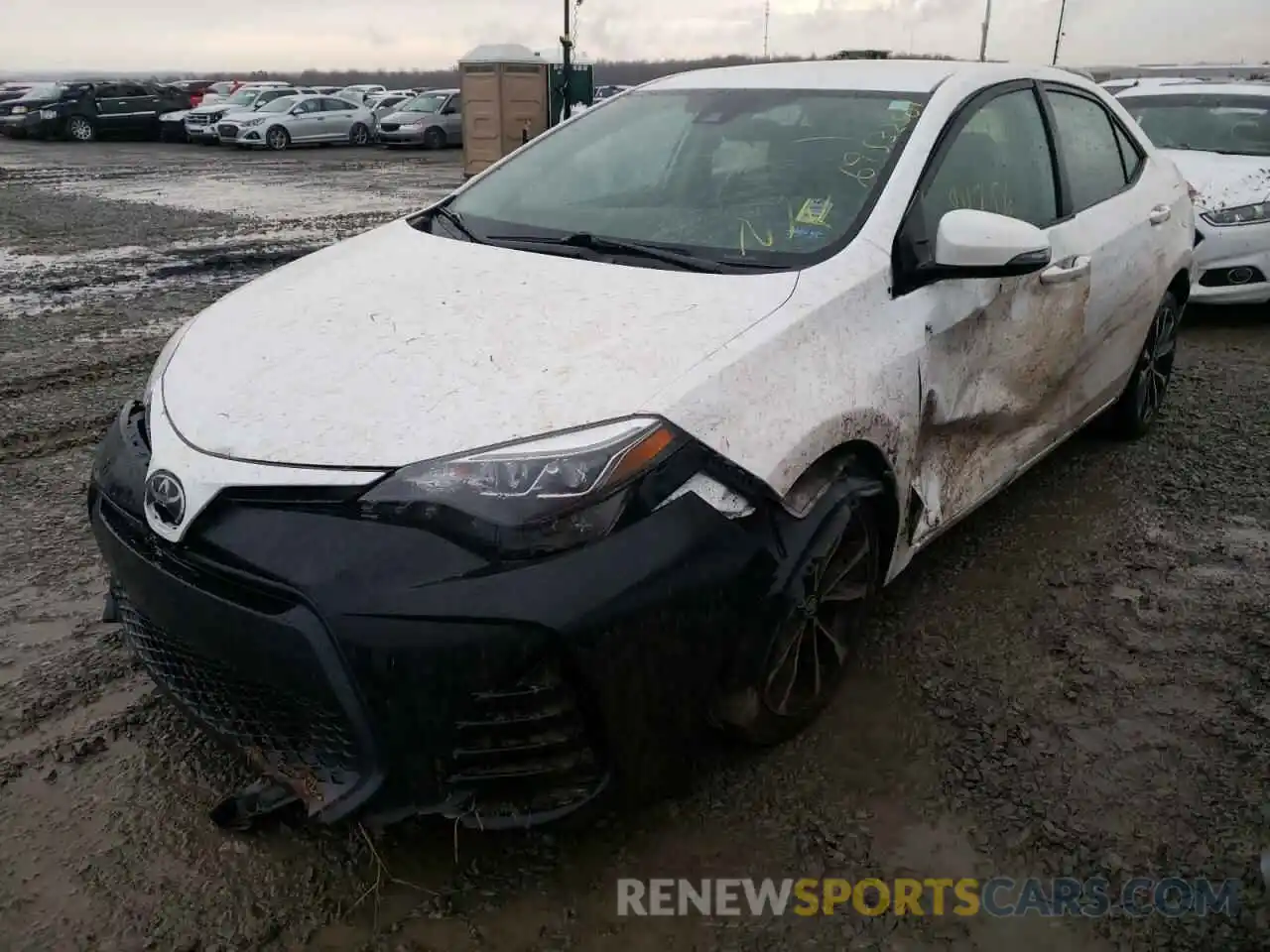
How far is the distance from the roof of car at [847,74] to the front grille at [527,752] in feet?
7.36

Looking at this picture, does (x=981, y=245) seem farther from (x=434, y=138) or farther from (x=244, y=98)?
(x=244, y=98)

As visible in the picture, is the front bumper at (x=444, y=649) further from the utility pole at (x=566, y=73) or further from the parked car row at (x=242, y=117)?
the parked car row at (x=242, y=117)

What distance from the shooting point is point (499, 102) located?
16.0m

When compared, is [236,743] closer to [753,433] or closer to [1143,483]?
[753,433]

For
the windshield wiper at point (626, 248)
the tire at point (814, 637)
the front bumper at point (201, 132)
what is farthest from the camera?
the front bumper at point (201, 132)

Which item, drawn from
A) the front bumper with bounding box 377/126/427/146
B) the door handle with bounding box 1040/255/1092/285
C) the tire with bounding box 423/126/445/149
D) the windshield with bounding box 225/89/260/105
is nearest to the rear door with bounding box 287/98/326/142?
the front bumper with bounding box 377/126/427/146

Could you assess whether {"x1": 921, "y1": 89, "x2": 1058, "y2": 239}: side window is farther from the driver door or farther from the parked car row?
the parked car row

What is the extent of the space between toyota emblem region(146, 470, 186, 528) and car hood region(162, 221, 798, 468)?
9 centimetres

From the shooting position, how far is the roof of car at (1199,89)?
25.9ft

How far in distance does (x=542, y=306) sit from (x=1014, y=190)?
178cm

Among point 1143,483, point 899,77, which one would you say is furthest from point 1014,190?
point 1143,483

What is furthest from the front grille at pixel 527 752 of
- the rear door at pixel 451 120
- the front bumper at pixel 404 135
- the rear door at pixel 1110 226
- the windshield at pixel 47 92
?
the windshield at pixel 47 92

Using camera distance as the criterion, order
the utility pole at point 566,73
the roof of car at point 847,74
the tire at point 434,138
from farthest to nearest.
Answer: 1. the tire at point 434,138
2. the utility pole at point 566,73
3. the roof of car at point 847,74

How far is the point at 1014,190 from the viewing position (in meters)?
3.29
